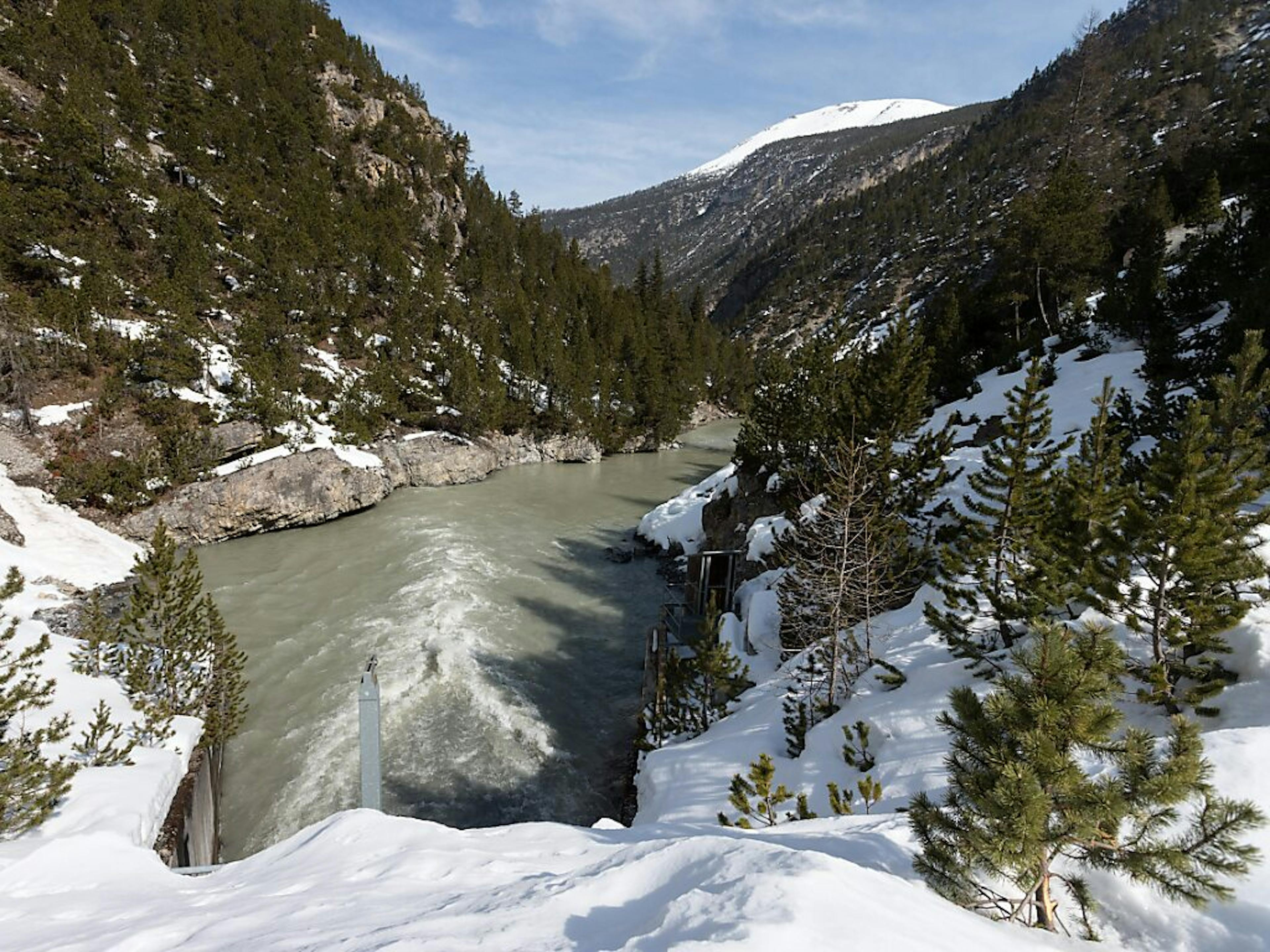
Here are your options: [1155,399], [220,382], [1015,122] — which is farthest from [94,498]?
[1015,122]

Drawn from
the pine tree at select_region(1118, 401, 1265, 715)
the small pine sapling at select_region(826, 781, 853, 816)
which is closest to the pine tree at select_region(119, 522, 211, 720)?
the small pine sapling at select_region(826, 781, 853, 816)

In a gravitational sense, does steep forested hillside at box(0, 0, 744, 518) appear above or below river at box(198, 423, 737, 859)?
above

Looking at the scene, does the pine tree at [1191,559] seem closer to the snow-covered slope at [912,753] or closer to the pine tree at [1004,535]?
the snow-covered slope at [912,753]

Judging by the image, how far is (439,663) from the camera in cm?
1653

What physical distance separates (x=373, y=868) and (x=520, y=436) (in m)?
42.0

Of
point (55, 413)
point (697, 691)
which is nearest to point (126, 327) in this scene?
point (55, 413)

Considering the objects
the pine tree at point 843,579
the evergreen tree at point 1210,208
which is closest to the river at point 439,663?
the pine tree at point 843,579

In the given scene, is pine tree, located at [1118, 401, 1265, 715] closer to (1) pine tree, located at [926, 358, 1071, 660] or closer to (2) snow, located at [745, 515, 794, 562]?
(1) pine tree, located at [926, 358, 1071, 660]

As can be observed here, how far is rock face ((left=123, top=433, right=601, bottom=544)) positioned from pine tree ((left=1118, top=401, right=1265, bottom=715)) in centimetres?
3240

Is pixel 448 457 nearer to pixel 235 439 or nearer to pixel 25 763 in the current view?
pixel 235 439

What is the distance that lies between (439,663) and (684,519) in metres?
14.3

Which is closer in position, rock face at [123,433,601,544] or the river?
the river

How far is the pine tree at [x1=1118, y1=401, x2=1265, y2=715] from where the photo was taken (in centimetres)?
682

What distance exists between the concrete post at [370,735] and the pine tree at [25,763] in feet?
12.9
